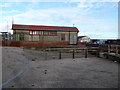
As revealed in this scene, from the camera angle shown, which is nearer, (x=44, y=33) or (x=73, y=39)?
(x=44, y=33)

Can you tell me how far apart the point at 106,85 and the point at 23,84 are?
12.4 feet

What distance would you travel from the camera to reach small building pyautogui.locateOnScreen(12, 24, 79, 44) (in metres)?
33.0

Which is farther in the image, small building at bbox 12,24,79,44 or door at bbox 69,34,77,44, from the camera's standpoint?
door at bbox 69,34,77,44

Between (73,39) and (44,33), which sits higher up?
(44,33)

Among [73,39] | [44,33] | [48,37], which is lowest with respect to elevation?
[73,39]

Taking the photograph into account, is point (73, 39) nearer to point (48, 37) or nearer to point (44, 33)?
point (48, 37)

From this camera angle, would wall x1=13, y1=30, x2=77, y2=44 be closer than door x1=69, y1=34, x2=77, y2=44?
Yes

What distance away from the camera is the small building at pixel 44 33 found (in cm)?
3296

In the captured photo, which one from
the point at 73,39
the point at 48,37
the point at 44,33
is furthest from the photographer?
the point at 73,39

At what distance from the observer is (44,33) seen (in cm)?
3491

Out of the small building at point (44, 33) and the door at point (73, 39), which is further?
the door at point (73, 39)

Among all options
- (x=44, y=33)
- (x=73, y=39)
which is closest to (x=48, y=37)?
(x=44, y=33)

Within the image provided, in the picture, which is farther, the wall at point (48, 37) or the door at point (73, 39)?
the door at point (73, 39)

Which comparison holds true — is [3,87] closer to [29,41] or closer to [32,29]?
[29,41]
